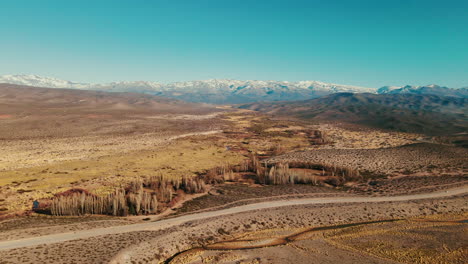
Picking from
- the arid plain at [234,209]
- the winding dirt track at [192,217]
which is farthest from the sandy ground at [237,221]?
the arid plain at [234,209]

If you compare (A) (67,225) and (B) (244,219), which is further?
(B) (244,219)

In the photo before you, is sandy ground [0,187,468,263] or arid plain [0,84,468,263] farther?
arid plain [0,84,468,263]

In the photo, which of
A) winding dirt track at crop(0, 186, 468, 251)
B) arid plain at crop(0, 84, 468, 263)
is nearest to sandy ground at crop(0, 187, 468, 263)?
winding dirt track at crop(0, 186, 468, 251)

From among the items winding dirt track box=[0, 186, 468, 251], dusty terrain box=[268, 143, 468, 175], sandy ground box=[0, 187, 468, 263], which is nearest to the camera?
sandy ground box=[0, 187, 468, 263]

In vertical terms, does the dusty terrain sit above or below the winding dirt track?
above

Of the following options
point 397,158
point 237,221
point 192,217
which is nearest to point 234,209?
point 237,221

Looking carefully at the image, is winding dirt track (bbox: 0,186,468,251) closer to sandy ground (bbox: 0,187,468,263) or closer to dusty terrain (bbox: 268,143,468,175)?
sandy ground (bbox: 0,187,468,263)

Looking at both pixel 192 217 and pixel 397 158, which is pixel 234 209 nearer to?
pixel 192 217

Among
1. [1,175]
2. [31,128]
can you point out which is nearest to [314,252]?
[1,175]

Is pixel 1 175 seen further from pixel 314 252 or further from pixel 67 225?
pixel 314 252
